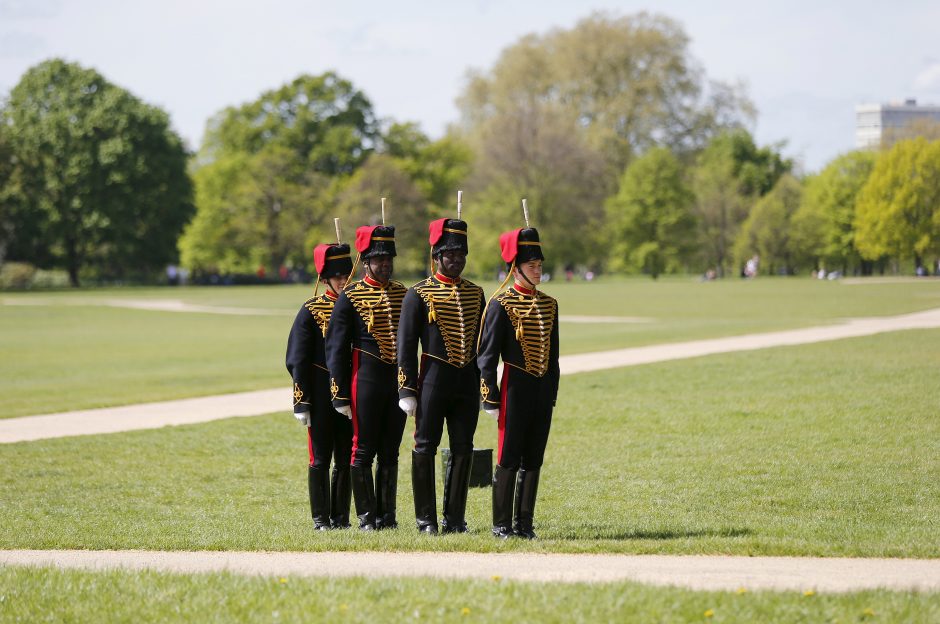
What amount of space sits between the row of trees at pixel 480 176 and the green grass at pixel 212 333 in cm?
2201

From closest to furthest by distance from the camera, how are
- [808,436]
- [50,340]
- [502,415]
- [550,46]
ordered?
[502,415]
[808,436]
[50,340]
[550,46]

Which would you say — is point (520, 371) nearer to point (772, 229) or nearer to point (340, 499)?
point (340, 499)

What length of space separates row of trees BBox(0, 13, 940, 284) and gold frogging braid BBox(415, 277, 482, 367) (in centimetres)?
7305

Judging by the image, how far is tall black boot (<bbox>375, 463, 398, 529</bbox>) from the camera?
869cm

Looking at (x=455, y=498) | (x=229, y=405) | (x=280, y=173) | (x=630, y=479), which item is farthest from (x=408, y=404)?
(x=280, y=173)

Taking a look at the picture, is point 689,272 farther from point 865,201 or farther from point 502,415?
point 502,415

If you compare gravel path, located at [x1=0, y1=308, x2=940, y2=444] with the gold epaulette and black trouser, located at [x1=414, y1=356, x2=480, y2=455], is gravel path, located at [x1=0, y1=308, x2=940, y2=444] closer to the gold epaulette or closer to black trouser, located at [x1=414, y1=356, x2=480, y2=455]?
the gold epaulette

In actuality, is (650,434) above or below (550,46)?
below

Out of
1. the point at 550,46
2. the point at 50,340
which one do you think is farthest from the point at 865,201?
the point at 50,340

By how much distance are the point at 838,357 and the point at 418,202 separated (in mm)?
64329

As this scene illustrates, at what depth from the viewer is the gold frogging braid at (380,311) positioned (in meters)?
8.38

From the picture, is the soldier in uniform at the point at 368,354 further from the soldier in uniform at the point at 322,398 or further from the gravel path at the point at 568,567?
the gravel path at the point at 568,567

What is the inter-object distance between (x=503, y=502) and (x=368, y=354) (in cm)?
140

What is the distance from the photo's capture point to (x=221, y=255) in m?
93.2
